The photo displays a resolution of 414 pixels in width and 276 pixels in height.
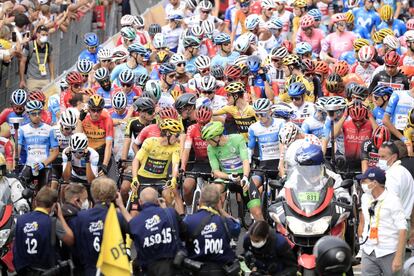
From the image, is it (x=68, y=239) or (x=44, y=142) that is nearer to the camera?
(x=68, y=239)

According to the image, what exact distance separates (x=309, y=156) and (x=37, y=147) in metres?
6.25

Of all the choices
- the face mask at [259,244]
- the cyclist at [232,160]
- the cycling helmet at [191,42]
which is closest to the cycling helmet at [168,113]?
the cyclist at [232,160]

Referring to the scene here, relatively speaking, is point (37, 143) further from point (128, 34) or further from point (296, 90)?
point (128, 34)

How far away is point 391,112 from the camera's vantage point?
82.9 feet

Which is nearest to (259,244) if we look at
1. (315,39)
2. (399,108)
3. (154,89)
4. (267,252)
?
(267,252)

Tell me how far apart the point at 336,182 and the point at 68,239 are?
3997 millimetres

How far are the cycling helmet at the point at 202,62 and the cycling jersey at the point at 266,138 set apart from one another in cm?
429

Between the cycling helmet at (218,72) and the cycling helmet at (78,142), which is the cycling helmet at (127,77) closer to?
the cycling helmet at (218,72)

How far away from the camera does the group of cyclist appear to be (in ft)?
77.2

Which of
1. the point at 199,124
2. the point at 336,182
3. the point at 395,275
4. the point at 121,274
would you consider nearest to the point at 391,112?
the point at 199,124

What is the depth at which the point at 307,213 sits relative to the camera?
62.9ft

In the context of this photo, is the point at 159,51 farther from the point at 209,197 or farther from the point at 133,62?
the point at 209,197

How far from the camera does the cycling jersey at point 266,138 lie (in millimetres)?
24297

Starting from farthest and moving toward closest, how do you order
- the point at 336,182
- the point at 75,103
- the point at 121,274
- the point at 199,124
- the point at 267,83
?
1. the point at 267,83
2. the point at 75,103
3. the point at 199,124
4. the point at 336,182
5. the point at 121,274
